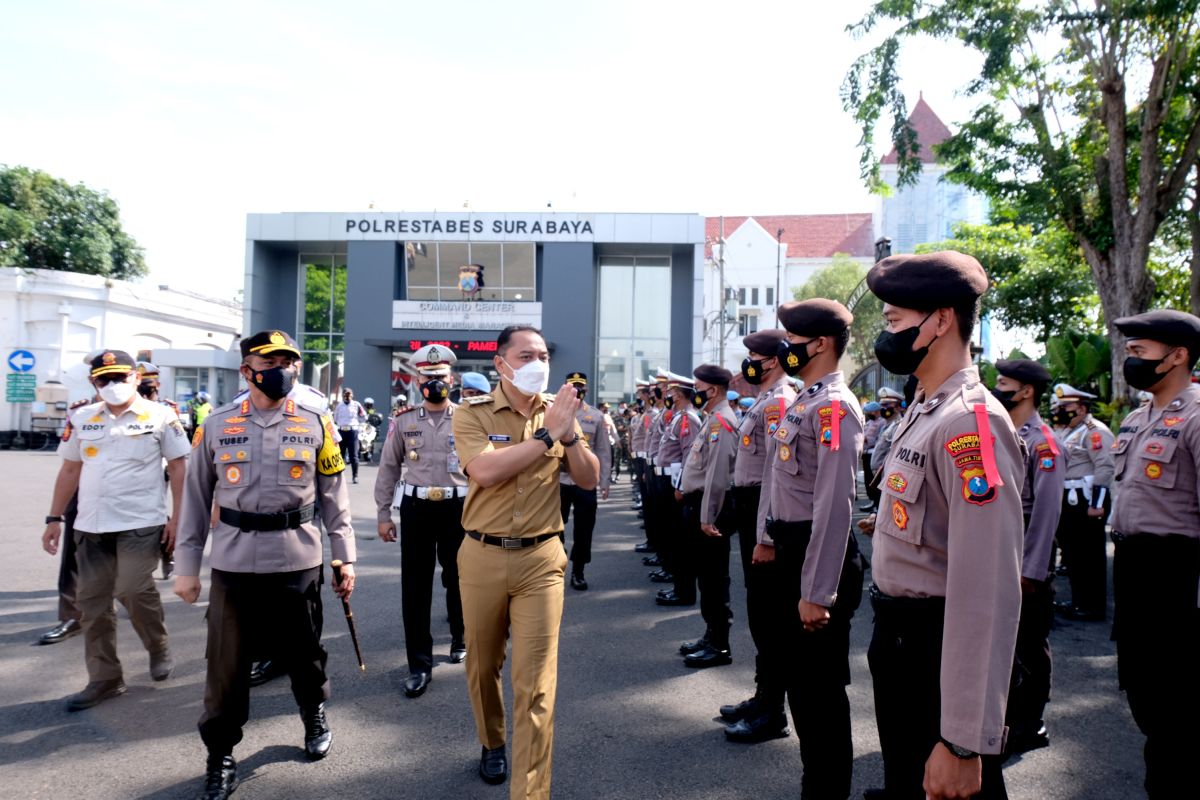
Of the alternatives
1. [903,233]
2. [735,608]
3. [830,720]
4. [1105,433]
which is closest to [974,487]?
[830,720]

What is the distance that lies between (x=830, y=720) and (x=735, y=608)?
13.6ft

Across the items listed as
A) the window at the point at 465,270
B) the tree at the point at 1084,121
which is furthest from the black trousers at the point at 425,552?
the window at the point at 465,270

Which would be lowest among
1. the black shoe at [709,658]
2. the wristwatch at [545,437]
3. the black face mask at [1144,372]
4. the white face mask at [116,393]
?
the black shoe at [709,658]

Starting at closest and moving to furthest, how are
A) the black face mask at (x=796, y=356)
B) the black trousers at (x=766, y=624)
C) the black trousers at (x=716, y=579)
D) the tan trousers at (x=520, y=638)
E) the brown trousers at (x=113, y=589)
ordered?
the tan trousers at (x=520, y=638), the black trousers at (x=766, y=624), the black face mask at (x=796, y=356), the brown trousers at (x=113, y=589), the black trousers at (x=716, y=579)

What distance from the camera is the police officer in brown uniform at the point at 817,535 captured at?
127 inches

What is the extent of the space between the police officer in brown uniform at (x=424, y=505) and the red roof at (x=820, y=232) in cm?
6502

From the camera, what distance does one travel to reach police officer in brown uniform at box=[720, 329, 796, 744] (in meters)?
4.04

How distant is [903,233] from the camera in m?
58.3

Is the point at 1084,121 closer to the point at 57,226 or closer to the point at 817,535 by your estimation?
the point at 817,535

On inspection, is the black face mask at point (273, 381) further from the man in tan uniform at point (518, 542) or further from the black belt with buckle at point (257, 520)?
the man in tan uniform at point (518, 542)

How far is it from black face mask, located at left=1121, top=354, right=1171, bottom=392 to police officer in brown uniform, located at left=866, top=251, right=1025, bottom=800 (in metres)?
2.18

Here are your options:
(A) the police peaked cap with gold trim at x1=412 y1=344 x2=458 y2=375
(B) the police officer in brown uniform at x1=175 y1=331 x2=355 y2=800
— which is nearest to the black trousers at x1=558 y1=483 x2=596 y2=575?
(A) the police peaked cap with gold trim at x1=412 y1=344 x2=458 y2=375

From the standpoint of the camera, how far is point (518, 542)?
3463 mm

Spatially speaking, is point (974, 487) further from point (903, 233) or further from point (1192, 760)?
point (903, 233)
